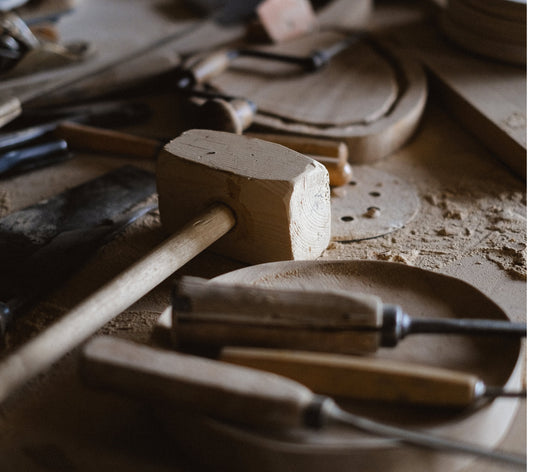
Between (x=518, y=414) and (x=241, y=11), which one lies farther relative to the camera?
(x=241, y=11)

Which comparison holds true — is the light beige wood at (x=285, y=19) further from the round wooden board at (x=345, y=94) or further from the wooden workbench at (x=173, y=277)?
the wooden workbench at (x=173, y=277)

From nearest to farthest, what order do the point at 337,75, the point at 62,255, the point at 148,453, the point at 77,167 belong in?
the point at 148,453 → the point at 62,255 → the point at 77,167 → the point at 337,75

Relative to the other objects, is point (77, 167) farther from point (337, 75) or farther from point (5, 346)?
point (337, 75)

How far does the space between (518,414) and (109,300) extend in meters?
0.54

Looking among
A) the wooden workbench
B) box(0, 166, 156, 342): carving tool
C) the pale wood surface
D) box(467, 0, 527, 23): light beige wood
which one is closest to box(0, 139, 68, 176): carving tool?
the wooden workbench

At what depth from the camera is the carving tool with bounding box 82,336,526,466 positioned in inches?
22.0

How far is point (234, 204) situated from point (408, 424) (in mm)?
457

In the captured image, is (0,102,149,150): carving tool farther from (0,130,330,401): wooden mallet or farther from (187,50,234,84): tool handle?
(0,130,330,401): wooden mallet

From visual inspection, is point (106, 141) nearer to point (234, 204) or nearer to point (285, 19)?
point (234, 204)

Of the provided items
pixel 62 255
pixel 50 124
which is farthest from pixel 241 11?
pixel 62 255

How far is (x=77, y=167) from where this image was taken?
1309mm

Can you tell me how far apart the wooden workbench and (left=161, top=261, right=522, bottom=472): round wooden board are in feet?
0.19

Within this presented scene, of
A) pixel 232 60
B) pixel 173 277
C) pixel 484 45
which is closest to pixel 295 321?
pixel 173 277

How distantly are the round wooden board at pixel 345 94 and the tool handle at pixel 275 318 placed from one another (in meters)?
0.70
